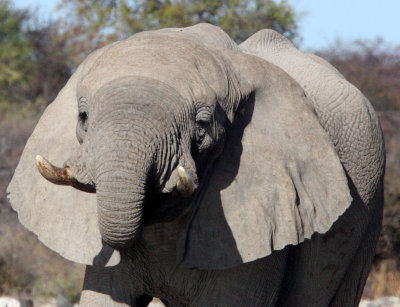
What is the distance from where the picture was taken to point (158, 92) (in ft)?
8.14

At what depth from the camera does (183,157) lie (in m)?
2.49

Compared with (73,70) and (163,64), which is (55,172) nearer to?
(163,64)

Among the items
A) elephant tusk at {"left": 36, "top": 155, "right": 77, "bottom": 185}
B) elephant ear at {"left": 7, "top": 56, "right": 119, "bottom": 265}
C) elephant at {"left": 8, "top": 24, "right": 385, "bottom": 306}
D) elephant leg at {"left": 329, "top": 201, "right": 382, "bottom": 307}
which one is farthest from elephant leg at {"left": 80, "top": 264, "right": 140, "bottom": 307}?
elephant leg at {"left": 329, "top": 201, "right": 382, "bottom": 307}

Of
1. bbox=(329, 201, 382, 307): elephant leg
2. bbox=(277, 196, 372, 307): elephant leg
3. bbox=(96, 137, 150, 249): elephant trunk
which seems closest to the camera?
bbox=(96, 137, 150, 249): elephant trunk

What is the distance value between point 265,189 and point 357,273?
114cm

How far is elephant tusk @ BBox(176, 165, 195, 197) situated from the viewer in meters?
2.40

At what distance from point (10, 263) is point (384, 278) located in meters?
2.87

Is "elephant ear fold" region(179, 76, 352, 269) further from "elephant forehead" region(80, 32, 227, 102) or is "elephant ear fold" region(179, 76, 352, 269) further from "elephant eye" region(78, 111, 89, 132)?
"elephant eye" region(78, 111, 89, 132)

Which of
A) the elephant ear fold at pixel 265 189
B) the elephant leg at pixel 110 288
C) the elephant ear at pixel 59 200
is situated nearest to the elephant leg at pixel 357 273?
the elephant ear fold at pixel 265 189

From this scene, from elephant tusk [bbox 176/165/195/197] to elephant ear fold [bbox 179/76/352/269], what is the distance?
358 mm

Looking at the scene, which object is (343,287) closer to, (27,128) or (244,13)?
(27,128)

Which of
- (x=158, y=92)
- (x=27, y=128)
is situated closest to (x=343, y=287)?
(x=158, y=92)

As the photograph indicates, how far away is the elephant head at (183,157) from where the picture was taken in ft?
Result: 7.83

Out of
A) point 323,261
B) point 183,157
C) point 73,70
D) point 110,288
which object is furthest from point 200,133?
point 73,70
